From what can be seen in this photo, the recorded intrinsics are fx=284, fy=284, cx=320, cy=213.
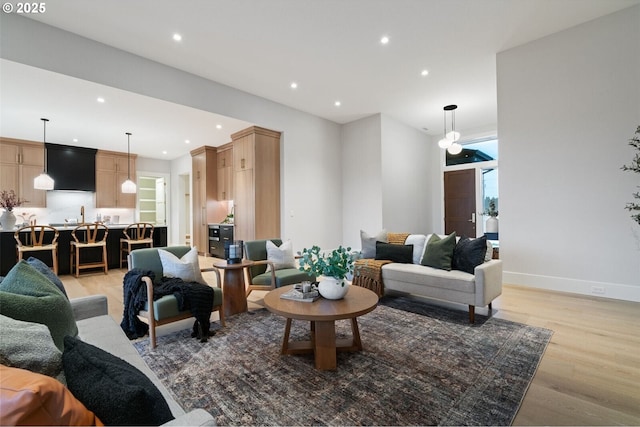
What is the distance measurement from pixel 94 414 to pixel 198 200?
795cm

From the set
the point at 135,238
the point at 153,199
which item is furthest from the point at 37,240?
the point at 153,199

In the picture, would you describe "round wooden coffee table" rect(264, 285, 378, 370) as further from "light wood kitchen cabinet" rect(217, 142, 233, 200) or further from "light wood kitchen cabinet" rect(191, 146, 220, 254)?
"light wood kitchen cabinet" rect(191, 146, 220, 254)

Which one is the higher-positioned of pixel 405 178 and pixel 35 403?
pixel 405 178

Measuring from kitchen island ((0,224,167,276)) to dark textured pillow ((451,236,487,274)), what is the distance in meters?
6.30

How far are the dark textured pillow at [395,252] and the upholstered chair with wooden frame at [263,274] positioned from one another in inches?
44.8

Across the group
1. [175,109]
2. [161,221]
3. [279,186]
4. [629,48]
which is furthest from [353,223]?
[161,221]

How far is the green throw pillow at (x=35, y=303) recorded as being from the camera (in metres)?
1.26

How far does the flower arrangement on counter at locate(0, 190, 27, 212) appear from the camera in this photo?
511 cm

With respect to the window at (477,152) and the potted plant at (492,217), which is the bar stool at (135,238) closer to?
the potted plant at (492,217)

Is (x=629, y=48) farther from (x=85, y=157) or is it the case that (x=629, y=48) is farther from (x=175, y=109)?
(x=85, y=157)

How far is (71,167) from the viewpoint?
23.7ft

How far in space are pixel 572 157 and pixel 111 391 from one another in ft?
17.2

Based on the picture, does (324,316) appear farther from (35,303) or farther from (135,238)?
(135,238)

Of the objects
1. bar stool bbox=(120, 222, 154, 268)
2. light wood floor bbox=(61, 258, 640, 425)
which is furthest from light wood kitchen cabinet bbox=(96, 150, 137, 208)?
light wood floor bbox=(61, 258, 640, 425)
